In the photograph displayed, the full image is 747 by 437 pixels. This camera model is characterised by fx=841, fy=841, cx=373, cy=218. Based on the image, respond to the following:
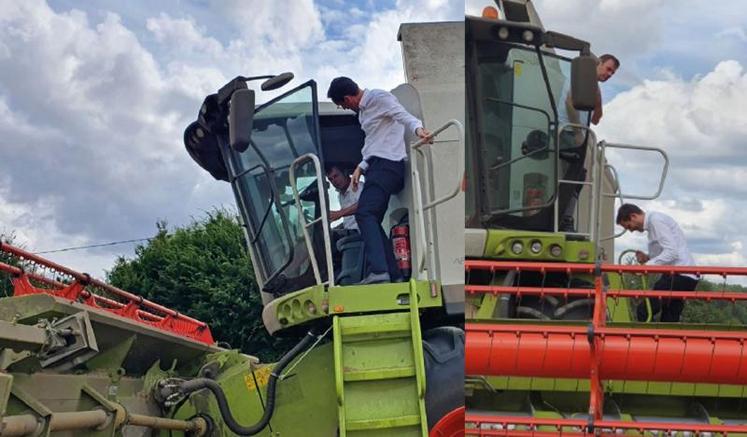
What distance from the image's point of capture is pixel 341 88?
4.99 feet

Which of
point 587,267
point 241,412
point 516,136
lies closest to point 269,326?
point 241,412

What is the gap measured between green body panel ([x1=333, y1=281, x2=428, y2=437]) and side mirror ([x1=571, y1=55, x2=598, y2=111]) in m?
1.01

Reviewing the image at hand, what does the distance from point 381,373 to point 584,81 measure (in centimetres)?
129

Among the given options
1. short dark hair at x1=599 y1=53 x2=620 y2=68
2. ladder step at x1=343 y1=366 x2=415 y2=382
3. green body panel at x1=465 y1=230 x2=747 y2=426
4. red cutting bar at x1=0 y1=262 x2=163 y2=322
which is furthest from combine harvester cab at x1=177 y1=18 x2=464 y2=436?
red cutting bar at x1=0 y1=262 x2=163 y2=322

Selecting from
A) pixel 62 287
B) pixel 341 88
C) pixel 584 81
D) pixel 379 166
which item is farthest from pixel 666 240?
pixel 62 287

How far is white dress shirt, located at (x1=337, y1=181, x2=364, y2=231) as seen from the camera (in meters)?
2.15

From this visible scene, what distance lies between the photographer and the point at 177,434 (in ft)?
11.0

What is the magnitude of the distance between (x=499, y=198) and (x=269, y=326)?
1606 millimetres

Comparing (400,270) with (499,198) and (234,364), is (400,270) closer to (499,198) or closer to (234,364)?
(499,198)

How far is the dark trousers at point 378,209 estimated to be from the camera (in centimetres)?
218

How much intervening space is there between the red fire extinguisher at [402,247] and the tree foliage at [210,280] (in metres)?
0.55

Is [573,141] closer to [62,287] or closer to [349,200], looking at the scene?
[349,200]

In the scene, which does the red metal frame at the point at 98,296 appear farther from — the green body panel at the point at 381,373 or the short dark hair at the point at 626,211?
the short dark hair at the point at 626,211

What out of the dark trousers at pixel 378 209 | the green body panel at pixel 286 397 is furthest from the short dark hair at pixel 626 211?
the green body panel at pixel 286 397
